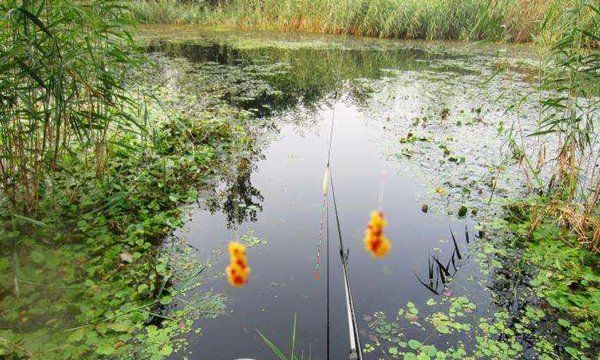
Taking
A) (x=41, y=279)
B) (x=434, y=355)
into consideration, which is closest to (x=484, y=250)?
(x=434, y=355)

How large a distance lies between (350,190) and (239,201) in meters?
1.26

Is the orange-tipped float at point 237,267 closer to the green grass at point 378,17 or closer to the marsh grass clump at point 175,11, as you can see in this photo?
the green grass at point 378,17

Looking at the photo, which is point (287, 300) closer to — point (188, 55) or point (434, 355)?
point (434, 355)

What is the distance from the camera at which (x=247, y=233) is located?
12.3 ft

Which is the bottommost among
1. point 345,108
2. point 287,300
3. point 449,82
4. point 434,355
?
point 434,355

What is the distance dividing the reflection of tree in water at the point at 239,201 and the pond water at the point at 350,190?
2 cm

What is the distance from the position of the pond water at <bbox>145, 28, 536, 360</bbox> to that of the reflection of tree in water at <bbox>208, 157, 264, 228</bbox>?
0.7 inches

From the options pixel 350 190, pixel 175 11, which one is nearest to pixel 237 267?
pixel 350 190

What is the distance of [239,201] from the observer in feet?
14.2

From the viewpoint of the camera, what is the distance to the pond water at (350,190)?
2848 mm

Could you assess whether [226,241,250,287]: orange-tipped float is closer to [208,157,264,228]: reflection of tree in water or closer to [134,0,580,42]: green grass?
[208,157,264,228]: reflection of tree in water

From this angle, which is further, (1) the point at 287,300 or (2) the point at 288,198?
(2) the point at 288,198

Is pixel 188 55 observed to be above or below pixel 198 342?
above

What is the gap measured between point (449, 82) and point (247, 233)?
7.20m
